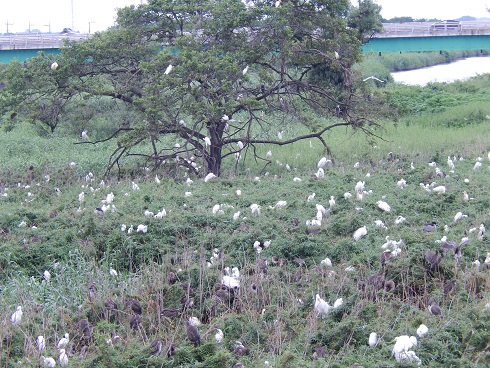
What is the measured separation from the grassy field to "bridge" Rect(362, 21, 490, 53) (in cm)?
1434

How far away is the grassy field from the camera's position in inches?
171

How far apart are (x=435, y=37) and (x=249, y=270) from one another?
21.6m

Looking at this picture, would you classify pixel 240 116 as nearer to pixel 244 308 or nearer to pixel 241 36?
pixel 241 36

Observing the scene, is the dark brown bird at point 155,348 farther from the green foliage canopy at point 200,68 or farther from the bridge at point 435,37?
the bridge at point 435,37

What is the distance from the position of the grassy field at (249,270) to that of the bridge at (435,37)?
14.3 metres

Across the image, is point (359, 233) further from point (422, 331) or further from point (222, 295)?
point (422, 331)

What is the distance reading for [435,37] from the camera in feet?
82.1

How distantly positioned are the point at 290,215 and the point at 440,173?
3267mm

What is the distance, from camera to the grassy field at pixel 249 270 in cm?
435

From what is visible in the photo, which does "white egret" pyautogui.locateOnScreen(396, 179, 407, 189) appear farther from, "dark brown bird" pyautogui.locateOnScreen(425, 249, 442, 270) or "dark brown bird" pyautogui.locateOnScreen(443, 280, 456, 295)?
"dark brown bird" pyautogui.locateOnScreen(443, 280, 456, 295)

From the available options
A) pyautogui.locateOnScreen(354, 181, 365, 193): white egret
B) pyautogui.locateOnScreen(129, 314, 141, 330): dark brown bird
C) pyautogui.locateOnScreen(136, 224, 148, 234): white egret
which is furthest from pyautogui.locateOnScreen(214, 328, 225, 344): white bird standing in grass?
pyautogui.locateOnScreen(354, 181, 365, 193): white egret

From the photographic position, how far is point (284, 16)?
1127cm

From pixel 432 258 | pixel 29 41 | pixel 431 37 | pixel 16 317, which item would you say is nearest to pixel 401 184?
pixel 432 258

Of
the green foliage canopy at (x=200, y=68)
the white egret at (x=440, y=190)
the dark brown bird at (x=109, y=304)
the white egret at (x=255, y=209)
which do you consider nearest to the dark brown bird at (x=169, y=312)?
the dark brown bird at (x=109, y=304)
